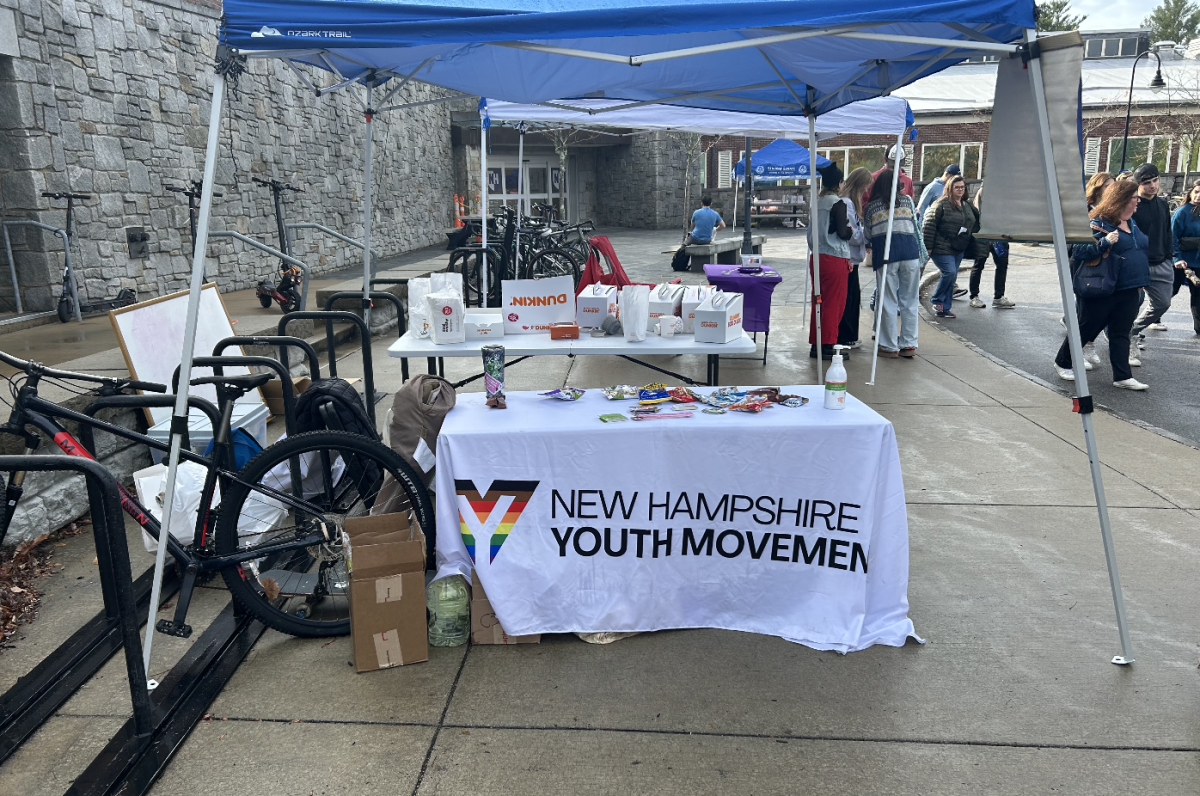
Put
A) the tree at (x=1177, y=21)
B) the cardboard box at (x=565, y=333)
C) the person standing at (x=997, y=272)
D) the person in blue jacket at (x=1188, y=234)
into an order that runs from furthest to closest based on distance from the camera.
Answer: the tree at (x=1177, y=21) < the person standing at (x=997, y=272) < the person in blue jacket at (x=1188, y=234) < the cardboard box at (x=565, y=333)

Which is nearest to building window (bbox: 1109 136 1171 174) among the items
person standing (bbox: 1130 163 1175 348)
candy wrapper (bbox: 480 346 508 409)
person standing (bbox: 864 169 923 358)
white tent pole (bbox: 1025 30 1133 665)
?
person standing (bbox: 1130 163 1175 348)

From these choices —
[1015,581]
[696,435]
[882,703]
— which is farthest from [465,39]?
[1015,581]

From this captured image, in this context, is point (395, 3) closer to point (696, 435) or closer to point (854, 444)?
point (696, 435)

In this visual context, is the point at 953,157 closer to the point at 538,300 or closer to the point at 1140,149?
the point at 1140,149

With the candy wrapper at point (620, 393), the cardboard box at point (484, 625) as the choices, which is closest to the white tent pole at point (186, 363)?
the cardboard box at point (484, 625)

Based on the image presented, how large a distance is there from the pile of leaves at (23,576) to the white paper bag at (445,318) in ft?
6.95

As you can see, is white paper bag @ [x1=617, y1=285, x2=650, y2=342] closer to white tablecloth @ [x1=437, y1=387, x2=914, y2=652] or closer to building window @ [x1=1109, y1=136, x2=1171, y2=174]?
white tablecloth @ [x1=437, y1=387, x2=914, y2=652]

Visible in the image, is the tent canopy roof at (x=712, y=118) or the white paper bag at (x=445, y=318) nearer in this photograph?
the white paper bag at (x=445, y=318)

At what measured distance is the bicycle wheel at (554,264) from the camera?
11.2m

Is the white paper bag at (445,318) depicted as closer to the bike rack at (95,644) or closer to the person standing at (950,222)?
the bike rack at (95,644)

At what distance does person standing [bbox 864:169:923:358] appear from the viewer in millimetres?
7410

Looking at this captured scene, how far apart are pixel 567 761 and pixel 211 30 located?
38.6 feet

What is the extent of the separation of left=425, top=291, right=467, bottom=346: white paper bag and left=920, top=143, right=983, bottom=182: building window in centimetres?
3277

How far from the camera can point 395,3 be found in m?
2.75
